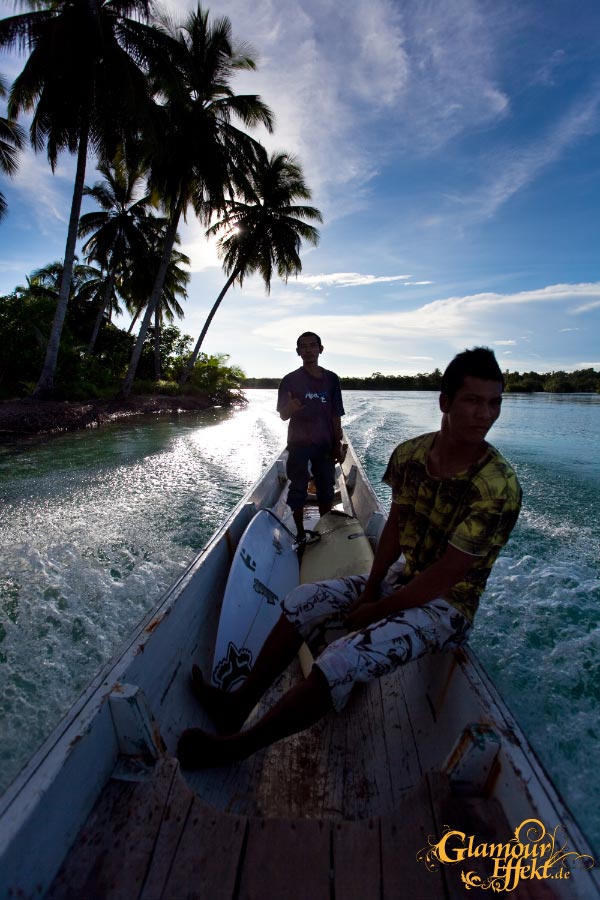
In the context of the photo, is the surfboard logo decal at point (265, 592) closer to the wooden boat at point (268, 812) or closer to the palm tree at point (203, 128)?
the wooden boat at point (268, 812)

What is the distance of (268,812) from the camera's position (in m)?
1.45

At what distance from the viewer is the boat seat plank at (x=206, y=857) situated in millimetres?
1027

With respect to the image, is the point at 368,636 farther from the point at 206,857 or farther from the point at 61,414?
the point at 61,414

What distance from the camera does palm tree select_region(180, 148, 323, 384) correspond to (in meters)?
19.5

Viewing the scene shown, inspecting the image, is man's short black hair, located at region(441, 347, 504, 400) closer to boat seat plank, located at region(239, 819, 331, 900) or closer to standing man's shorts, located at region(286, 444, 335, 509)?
boat seat plank, located at region(239, 819, 331, 900)

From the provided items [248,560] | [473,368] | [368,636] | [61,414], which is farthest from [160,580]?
[61,414]

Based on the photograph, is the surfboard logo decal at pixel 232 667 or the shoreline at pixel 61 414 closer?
the surfboard logo decal at pixel 232 667

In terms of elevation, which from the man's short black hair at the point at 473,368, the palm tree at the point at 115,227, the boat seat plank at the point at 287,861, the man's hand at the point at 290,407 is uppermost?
the palm tree at the point at 115,227

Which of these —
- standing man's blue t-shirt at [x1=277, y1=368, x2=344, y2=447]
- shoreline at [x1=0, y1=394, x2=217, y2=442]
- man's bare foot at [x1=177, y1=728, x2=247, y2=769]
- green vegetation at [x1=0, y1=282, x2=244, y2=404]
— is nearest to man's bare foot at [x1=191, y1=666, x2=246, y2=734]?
man's bare foot at [x1=177, y1=728, x2=247, y2=769]

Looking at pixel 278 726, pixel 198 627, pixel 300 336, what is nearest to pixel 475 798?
pixel 278 726

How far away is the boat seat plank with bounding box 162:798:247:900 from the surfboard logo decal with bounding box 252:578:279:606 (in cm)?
123

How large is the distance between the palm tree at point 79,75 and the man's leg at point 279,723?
1309 cm

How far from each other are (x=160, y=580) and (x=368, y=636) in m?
2.64

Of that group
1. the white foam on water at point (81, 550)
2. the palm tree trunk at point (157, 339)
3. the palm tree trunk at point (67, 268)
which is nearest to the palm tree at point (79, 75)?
the palm tree trunk at point (67, 268)
